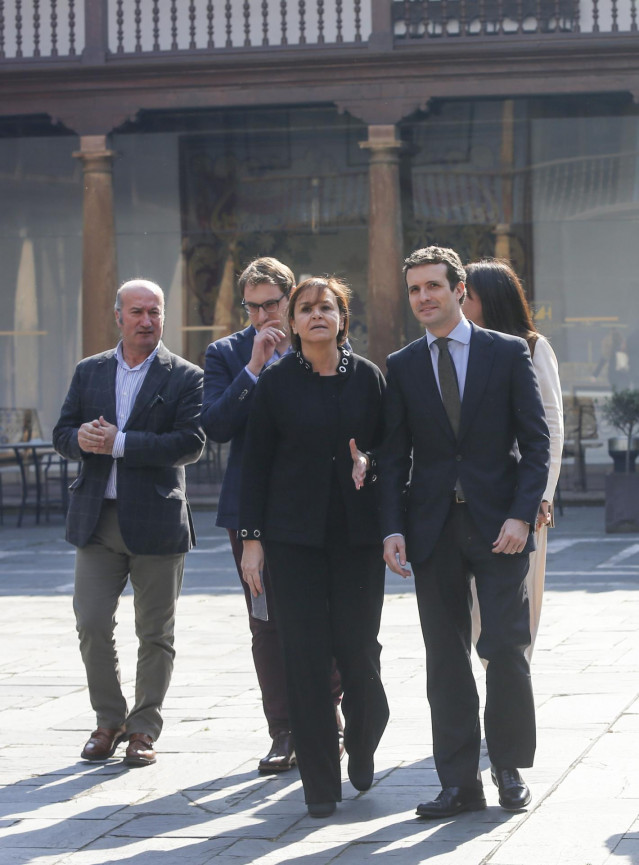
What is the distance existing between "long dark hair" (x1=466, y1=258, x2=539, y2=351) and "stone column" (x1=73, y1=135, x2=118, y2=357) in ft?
38.2

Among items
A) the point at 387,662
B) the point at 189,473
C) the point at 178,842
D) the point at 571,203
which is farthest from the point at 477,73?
the point at 178,842

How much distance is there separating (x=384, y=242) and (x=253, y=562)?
11.8m

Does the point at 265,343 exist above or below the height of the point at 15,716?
above

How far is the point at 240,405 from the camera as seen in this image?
5.20 metres

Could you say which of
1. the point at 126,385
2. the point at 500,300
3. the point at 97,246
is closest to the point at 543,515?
the point at 500,300

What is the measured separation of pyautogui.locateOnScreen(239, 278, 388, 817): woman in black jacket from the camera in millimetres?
4711

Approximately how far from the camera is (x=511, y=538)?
4492 millimetres

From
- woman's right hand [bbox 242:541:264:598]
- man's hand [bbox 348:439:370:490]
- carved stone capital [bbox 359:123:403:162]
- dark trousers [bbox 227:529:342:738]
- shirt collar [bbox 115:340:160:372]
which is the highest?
carved stone capital [bbox 359:123:403:162]

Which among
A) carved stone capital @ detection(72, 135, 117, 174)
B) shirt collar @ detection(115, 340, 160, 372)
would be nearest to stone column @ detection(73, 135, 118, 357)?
carved stone capital @ detection(72, 135, 117, 174)

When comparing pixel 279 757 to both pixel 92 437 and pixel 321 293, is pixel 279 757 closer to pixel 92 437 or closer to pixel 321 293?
pixel 92 437

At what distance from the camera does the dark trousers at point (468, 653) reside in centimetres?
455

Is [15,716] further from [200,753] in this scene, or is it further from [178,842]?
[178,842]

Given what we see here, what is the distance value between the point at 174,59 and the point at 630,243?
19.0 ft

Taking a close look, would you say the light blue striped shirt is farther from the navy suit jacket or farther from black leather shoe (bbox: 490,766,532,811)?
black leather shoe (bbox: 490,766,532,811)
